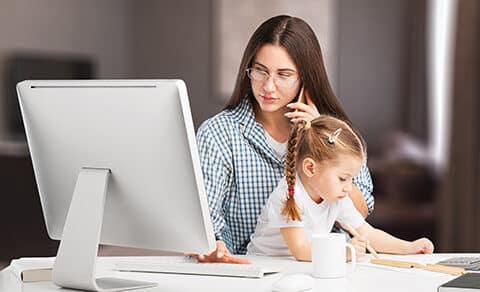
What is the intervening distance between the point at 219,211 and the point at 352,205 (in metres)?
0.34

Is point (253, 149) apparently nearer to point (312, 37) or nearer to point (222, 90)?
point (312, 37)

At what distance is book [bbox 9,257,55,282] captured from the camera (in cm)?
193

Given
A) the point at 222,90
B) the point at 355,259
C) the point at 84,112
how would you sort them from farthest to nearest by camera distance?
1. the point at 222,90
2. the point at 355,259
3. the point at 84,112

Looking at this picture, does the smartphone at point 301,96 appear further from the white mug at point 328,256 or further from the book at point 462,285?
the book at point 462,285

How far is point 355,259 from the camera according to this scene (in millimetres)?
1991

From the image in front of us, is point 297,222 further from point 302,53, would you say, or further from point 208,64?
point 208,64

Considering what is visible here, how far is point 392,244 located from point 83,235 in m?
0.81

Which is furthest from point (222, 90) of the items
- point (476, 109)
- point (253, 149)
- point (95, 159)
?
point (95, 159)

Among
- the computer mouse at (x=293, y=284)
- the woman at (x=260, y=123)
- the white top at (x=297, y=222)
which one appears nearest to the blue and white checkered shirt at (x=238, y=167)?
the woman at (x=260, y=123)

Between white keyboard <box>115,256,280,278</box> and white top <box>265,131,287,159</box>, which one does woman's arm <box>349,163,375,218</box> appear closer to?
white top <box>265,131,287,159</box>

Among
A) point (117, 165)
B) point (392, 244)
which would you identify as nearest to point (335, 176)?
point (392, 244)

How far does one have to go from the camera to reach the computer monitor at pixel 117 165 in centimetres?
173

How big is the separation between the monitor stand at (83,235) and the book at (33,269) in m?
0.10

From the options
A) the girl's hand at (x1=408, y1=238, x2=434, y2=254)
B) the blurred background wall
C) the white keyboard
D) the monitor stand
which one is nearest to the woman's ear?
the white keyboard
